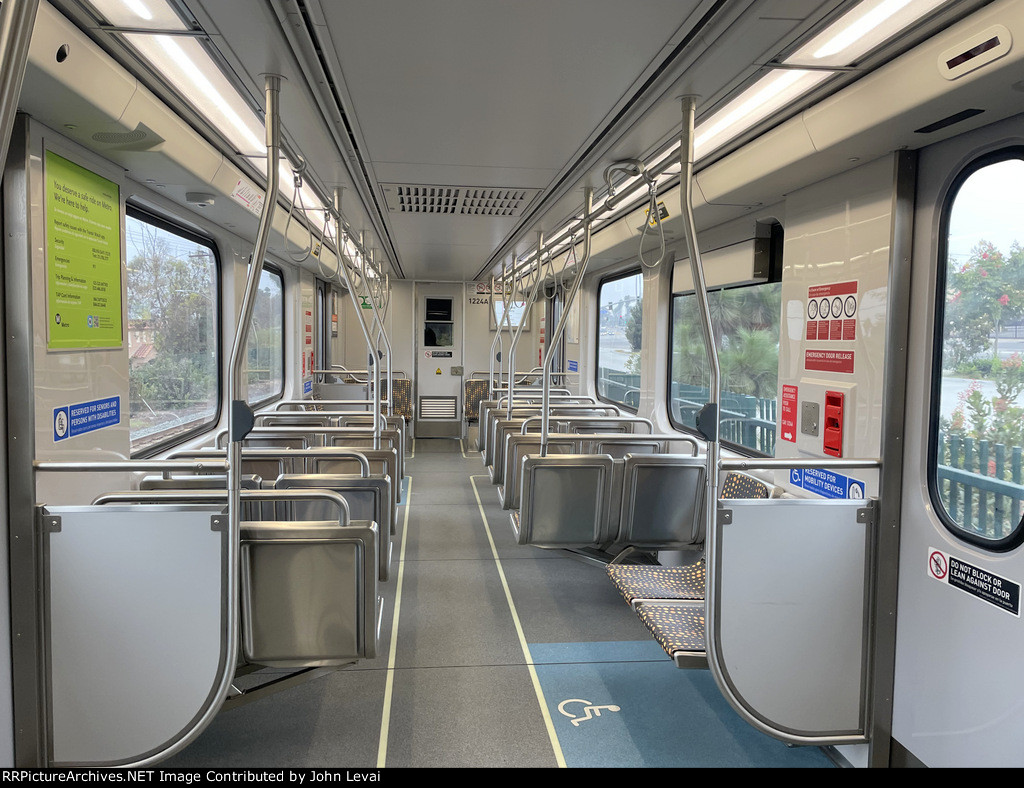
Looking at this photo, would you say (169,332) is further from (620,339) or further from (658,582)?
(620,339)

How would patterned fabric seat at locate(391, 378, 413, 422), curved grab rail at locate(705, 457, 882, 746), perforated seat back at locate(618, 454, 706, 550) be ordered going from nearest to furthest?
curved grab rail at locate(705, 457, 882, 746) → perforated seat back at locate(618, 454, 706, 550) → patterned fabric seat at locate(391, 378, 413, 422)

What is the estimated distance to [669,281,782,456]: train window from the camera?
435 centimetres

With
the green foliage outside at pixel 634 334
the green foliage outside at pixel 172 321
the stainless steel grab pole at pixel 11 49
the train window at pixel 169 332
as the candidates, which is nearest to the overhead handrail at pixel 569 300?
the train window at pixel 169 332

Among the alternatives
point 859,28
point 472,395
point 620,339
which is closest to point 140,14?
point 859,28

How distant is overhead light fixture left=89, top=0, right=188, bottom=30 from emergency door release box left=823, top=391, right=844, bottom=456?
8.81ft

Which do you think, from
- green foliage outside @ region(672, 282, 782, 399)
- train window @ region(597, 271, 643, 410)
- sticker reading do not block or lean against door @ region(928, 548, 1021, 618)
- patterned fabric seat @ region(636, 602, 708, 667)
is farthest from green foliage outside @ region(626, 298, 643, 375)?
sticker reading do not block or lean against door @ region(928, 548, 1021, 618)

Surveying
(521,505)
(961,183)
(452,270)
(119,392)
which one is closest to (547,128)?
(961,183)

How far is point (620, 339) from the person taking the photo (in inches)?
296

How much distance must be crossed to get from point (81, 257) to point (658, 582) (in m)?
2.85

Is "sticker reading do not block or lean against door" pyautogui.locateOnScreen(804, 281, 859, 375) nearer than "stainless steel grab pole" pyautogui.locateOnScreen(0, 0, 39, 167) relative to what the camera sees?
No

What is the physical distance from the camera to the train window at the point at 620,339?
6.99 m

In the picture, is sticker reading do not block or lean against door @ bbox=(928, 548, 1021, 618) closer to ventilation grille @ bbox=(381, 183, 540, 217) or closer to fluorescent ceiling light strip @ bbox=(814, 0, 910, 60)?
fluorescent ceiling light strip @ bbox=(814, 0, 910, 60)

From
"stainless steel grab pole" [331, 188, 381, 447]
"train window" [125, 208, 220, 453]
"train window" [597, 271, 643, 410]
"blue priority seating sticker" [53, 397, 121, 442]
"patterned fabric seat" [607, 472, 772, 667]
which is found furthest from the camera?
"train window" [597, 271, 643, 410]

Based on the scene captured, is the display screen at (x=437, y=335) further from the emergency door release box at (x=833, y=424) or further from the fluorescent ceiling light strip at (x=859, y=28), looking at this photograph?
the fluorescent ceiling light strip at (x=859, y=28)
